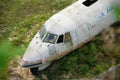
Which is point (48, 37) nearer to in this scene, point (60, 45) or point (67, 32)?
point (60, 45)

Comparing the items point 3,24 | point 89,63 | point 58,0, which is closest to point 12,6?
point 3,24

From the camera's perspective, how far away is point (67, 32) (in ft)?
42.1

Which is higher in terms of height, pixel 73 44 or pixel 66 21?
pixel 66 21

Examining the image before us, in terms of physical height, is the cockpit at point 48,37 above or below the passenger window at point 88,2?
below

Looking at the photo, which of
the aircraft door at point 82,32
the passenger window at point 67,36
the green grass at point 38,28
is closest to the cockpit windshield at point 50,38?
the passenger window at point 67,36

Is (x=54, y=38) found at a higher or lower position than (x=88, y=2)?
lower

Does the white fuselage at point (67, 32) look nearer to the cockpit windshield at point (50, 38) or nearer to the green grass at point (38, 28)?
the cockpit windshield at point (50, 38)

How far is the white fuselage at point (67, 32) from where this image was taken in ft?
40.8

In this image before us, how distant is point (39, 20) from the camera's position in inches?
684

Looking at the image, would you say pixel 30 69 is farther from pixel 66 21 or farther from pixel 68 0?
pixel 68 0

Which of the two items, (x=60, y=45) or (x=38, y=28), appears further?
(x=38, y=28)

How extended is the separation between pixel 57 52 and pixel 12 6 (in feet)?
26.1

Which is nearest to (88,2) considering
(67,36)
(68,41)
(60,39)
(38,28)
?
(67,36)

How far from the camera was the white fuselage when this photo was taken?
12.4 meters
